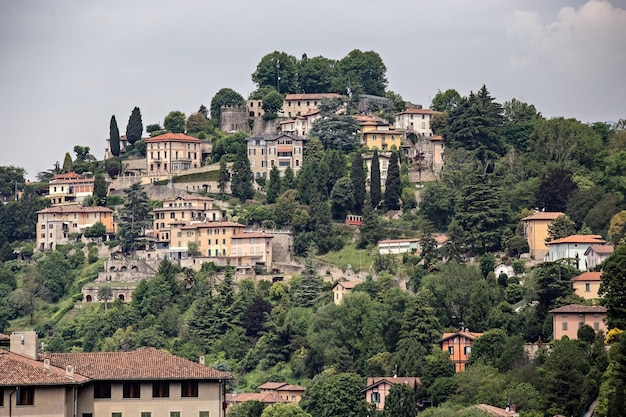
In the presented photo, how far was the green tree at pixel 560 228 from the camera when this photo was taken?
395 feet

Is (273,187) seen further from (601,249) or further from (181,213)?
(601,249)

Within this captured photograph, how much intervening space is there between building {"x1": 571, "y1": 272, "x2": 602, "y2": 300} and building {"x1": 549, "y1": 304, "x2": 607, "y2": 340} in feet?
17.9

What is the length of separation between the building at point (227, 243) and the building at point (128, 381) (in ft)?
252

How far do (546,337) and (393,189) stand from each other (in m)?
34.7

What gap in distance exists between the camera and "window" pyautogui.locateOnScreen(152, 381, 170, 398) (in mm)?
54688

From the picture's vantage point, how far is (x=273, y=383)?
113188mm

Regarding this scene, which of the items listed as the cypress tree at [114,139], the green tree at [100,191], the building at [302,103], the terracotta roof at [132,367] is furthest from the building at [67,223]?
the terracotta roof at [132,367]

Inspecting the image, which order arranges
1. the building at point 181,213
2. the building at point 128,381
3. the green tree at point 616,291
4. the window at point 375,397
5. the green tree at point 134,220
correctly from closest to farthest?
the building at point 128,381 < the green tree at point 616,291 < the window at point 375,397 < the green tree at point 134,220 < the building at point 181,213

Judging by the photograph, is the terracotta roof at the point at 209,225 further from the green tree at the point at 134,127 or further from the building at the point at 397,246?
the green tree at the point at 134,127

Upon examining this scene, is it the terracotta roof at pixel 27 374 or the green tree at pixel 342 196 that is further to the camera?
the green tree at pixel 342 196

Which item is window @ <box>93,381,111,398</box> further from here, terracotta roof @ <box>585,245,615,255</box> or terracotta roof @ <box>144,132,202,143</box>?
terracotta roof @ <box>144,132,202,143</box>

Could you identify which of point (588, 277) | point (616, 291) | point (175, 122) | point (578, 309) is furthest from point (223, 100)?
point (616, 291)

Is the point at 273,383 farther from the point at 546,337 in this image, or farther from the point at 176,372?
the point at 176,372

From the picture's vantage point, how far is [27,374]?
51.2m
